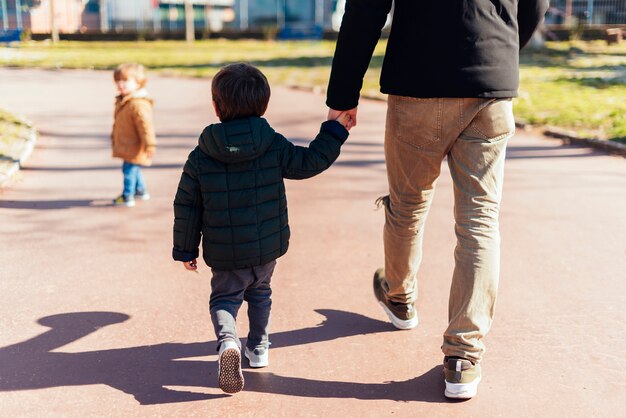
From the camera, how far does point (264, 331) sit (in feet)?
12.0

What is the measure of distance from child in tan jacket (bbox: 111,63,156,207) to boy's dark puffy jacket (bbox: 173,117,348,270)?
3.59 meters

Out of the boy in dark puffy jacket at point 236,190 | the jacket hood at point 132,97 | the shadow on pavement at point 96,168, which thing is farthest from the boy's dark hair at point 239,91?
the shadow on pavement at point 96,168

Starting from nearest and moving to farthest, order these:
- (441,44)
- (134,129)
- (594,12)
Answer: (441,44), (134,129), (594,12)

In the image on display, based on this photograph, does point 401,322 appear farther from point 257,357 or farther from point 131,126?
point 131,126

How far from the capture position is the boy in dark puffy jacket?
128 inches

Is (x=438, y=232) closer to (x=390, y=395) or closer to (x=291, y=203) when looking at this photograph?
(x=291, y=203)

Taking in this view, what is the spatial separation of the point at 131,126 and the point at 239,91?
3848mm

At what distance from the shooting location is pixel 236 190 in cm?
329

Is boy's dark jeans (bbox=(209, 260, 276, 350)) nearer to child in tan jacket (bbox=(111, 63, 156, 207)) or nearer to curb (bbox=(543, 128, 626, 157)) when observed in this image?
child in tan jacket (bbox=(111, 63, 156, 207))

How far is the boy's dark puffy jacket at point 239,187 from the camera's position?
3.25 m

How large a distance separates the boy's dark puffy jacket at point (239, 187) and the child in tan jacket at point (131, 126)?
3589 mm

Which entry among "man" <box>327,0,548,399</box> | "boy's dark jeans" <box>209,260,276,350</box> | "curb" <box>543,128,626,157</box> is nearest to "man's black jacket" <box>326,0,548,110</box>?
"man" <box>327,0,548,399</box>

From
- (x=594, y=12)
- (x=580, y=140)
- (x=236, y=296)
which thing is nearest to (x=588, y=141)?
(x=580, y=140)

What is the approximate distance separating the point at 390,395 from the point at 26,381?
1.59 m
